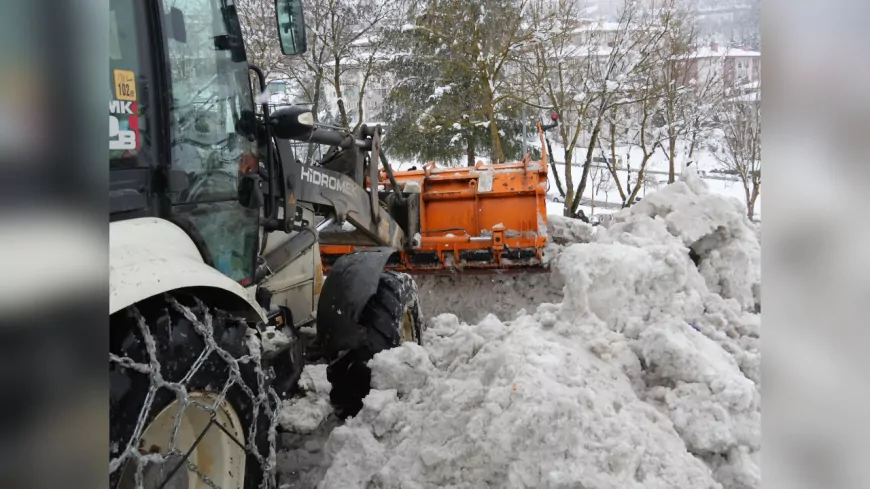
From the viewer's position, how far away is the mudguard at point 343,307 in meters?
3.96

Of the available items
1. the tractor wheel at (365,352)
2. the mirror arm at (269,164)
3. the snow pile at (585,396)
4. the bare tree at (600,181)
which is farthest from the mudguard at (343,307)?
the bare tree at (600,181)

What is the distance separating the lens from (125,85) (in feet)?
7.52

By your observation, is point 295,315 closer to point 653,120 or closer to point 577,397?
point 577,397

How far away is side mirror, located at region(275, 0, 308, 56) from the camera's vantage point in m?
3.17

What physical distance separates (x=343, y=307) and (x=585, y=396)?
5.41ft

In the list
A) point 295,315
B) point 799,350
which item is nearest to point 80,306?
point 799,350

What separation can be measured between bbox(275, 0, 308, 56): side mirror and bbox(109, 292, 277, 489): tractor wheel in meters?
1.45

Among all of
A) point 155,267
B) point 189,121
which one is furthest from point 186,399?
point 189,121

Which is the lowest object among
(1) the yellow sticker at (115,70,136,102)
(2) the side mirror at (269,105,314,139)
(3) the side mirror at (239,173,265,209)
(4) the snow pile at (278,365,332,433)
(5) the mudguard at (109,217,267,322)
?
(4) the snow pile at (278,365,332,433)

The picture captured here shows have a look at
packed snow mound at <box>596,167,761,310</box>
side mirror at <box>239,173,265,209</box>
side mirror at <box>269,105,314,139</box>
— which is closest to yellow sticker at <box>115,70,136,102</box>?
side mirror at <box>239,173,265,209</box>

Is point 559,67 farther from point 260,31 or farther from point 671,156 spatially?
point 260,31

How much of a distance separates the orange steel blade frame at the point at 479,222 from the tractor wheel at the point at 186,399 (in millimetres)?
5170

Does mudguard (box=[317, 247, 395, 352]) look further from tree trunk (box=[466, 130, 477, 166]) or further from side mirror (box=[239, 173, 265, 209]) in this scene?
tree trunk (box=[466, 130, 477, 166])

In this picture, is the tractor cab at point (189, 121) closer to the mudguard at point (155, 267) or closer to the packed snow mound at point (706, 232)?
the mudguard at point (155, 267)
